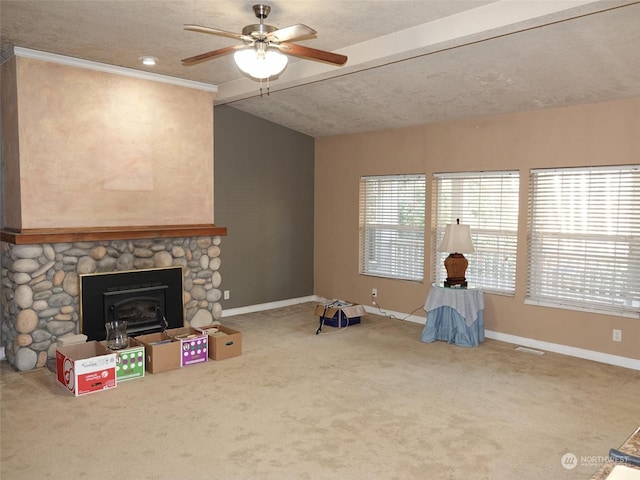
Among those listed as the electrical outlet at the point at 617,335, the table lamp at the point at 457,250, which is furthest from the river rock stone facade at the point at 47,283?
the electrical outlet at the point at 617,335

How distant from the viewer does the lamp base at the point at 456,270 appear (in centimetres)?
550

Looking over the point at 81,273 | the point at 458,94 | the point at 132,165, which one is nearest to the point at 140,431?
the point at 81,273

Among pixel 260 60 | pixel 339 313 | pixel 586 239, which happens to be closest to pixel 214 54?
pixel 260 60

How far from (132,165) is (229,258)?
76.9 inches

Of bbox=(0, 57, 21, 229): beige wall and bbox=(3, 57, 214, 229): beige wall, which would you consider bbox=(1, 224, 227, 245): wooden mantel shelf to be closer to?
bbox=(3, 57, 214, 229): beige wall

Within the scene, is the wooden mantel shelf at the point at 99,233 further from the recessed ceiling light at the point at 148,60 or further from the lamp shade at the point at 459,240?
the lamp shade at the point at 459,240

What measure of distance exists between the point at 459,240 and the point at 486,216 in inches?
22.9

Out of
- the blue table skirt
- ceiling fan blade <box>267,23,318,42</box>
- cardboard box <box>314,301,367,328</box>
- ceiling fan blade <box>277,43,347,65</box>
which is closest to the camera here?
ceiling fan blade <box>267,23,318,42</box>

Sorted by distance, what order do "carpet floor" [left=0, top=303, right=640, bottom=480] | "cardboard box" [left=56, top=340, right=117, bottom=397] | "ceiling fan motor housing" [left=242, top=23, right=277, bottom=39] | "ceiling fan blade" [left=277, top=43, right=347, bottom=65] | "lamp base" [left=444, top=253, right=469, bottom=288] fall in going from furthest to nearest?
"lamp base" [left=444, top=253, right=469, bottom=288]
"cardboard box" [left=56, top=340, right=117, bottom=397]
"ceiling fan blade" [left=277, top=43, right=347, bottom=65]
"ceiling fan motor housing" [left=242, top=23, right=277, bottom=39]
"carpet floor" [left=0, top=303, right=640, bottom=480]

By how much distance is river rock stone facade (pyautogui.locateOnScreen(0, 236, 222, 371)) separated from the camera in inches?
174

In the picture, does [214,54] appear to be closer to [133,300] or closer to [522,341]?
[133,300]

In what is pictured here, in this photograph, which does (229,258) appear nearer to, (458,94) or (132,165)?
(132,165)

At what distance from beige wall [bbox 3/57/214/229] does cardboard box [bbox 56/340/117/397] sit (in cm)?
129

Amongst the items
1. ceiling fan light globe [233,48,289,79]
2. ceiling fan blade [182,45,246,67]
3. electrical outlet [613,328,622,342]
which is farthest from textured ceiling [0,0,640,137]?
electrical outlet [613,328,622,342]
